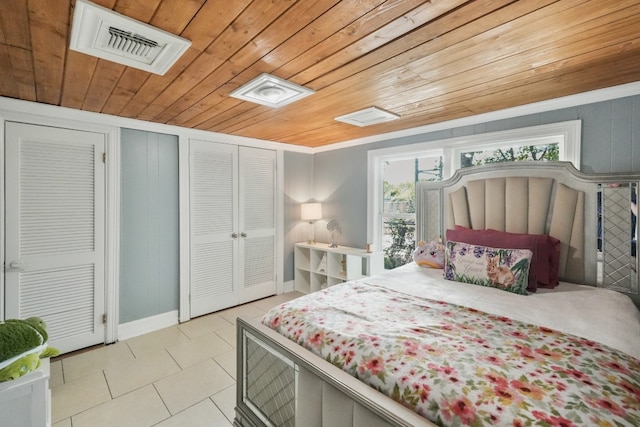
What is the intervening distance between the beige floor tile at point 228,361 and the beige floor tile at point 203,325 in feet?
1.83

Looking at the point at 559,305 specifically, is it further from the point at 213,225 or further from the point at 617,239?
the point at 213,225

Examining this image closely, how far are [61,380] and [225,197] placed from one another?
224 cm

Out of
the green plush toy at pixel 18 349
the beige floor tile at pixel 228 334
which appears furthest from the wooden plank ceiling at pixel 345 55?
the beige floor tile at pixel 228 334

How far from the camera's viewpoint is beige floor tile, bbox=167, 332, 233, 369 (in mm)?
2643

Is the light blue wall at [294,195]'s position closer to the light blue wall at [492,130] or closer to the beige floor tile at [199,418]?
the light blue wall at [492,130]

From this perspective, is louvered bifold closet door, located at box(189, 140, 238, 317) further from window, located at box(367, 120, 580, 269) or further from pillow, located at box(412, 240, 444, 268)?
pillow, located at box(412, 240, 444, 268)

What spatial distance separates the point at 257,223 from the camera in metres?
4.11

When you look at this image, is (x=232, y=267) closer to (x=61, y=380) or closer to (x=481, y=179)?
(x=61, y=380)

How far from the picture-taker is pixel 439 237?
309cm

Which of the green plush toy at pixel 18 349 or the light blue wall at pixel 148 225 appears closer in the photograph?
the green plush toy at pixel 18 349

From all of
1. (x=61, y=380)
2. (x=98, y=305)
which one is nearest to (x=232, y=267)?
(x=98, y=305)

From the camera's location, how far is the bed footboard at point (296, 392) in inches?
42.0

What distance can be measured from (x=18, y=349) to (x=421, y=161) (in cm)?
350

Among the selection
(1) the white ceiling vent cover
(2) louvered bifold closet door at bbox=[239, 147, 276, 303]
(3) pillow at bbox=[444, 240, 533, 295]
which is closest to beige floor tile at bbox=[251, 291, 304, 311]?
(2) louvered bifold closet door at bbox=[239, 147, 276, 303]
